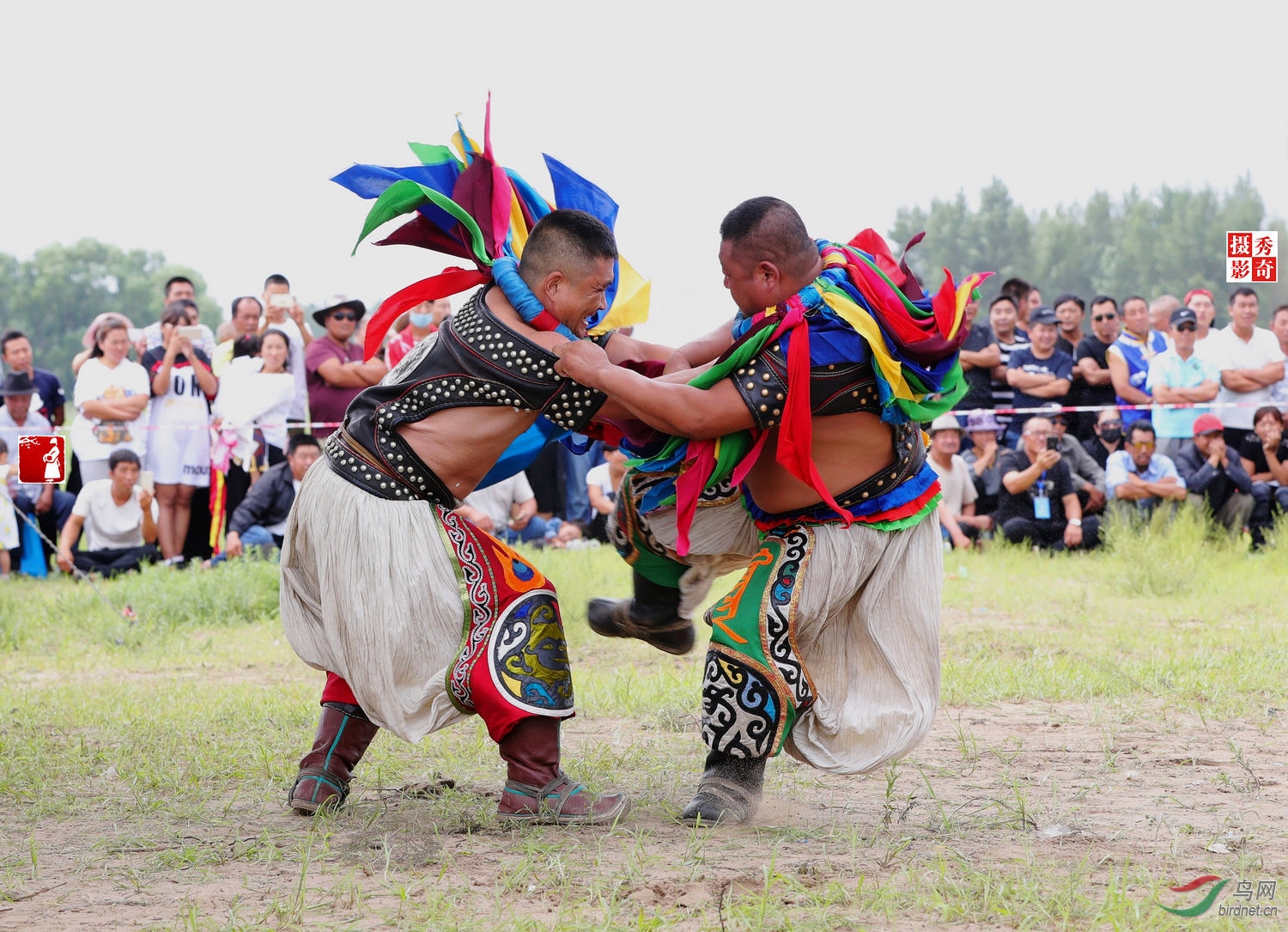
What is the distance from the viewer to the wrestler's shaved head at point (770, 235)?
353 centimetres

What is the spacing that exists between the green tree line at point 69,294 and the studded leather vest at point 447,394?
52.0 metres

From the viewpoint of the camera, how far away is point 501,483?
348 inches

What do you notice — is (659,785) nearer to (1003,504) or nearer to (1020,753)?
(1020,753)

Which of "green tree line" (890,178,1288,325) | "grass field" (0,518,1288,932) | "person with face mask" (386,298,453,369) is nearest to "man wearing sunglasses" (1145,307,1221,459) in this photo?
"grass field" (0,518,1288,932)

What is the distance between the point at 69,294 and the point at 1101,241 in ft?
156

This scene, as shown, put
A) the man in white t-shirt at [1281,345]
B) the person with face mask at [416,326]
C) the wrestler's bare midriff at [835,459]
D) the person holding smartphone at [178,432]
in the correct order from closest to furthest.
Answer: the wrestler's bare midriff at [835,459]
the person with face mask at [416,326]
the person holding smartphone at [178,432]
the man in white t-shirt at [1281,345]

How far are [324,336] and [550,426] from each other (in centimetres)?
587

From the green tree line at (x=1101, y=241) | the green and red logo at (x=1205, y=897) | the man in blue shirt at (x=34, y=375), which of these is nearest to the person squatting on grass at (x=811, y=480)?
the green and red logo at (x=1205, y=897)

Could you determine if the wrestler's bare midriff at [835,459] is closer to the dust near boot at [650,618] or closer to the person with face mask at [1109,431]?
the dust near boot at [650,618]

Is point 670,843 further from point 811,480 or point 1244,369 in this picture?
point 1244,369

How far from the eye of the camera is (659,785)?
13.3 ft

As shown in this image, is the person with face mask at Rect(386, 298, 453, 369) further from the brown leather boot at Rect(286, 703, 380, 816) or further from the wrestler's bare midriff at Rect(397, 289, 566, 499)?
the wrestler's bare midriff at Rect(397, 289, 566, 499)

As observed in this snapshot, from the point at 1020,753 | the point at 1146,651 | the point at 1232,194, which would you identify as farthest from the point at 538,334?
the point at 1232,194

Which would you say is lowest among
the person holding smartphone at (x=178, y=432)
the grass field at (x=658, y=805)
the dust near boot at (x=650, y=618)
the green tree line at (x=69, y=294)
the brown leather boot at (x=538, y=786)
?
the grass field at (x=658, y=805)
